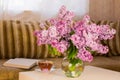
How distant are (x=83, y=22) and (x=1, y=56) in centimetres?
122

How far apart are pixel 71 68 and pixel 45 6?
4.69ft

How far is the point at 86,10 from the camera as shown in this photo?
3062mm

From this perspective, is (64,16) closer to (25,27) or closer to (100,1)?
(25,27)

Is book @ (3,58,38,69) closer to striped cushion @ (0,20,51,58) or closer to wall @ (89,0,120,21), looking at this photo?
striped cushion @ (0,20,51,58)

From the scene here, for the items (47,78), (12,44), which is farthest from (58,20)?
(12,44)

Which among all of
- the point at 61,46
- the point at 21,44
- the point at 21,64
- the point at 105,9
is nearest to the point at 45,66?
the point at 61,46

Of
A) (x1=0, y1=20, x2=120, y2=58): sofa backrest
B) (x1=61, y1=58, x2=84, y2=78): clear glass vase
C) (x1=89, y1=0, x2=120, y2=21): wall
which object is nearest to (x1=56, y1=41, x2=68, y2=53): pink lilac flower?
(x1=61, y1=58, x2=84, y2=78): clear glass vase

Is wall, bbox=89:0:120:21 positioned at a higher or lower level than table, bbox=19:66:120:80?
higher

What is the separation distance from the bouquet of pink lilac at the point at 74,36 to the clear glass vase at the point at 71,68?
41 mm

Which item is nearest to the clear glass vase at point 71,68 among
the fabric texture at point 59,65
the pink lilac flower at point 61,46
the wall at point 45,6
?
the pink lilac flower at point 61,46

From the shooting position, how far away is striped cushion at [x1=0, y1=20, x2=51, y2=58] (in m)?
2.47

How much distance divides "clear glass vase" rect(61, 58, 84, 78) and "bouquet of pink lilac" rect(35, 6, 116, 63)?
0.04 m

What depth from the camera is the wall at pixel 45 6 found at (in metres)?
2.76

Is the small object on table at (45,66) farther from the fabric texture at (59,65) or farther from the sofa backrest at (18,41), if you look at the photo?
the sofa backrest at (18,41)
